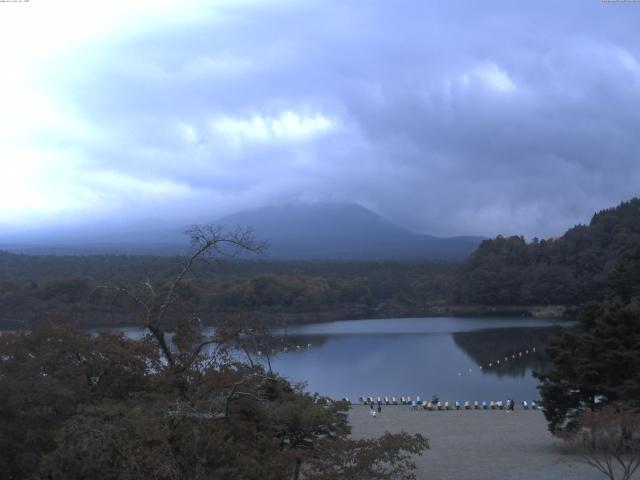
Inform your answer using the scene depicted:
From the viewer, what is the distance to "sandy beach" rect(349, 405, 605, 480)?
11328 mm

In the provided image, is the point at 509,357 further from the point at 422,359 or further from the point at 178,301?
the point at 178,301

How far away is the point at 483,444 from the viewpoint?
555 inches

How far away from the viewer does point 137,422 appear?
20.1 ft

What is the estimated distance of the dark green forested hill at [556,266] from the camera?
178ft

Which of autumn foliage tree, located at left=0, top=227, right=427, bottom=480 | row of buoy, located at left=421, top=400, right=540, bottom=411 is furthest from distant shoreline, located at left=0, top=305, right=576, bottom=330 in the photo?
autumn foliage tree, located at left=0, top=227, right=427, bottom=480

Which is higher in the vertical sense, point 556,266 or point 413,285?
point 556,266

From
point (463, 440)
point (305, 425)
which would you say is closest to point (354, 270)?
point (463, 440)

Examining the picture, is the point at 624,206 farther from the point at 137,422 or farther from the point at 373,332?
the point at 137,422

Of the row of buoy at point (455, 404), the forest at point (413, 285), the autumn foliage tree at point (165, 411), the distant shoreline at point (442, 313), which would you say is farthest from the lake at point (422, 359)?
the forest at point (413, 285)

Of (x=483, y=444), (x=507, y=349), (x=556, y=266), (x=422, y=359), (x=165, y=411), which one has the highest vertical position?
(x=556, y=266)

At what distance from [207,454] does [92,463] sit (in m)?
0.92

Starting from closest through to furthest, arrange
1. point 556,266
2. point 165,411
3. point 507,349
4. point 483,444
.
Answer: point 165,411 < point 483,444 < point 507,349 < point 556,266

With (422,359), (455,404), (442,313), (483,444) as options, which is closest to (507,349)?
(422,359)

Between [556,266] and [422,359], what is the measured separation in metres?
28.8
